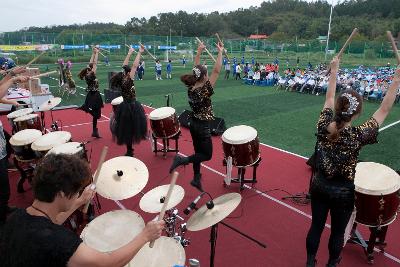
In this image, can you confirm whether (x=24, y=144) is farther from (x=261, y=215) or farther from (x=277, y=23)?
(x=277, y=23)

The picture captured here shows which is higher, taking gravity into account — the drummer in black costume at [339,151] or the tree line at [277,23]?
the tree line at [277,23]

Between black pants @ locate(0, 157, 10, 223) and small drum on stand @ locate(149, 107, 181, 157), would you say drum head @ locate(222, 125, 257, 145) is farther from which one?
black pants @ locate(0, 157, 10, 223)

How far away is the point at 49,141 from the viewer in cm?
575

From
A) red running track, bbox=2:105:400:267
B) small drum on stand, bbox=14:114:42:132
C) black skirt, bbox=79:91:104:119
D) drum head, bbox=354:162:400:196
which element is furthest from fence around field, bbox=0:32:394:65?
drum head, bbox=354:162:400:196

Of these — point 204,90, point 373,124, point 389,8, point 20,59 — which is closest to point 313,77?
point 204,90

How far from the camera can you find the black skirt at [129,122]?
7676 millimetres

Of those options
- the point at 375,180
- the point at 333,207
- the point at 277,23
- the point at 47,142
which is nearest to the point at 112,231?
the point at 333,207

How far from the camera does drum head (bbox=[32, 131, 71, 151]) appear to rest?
5.58 m

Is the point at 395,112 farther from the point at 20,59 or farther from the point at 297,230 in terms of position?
the point at 20,59

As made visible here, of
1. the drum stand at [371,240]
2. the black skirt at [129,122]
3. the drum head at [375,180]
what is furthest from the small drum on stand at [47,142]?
the drum stand at [371,240]

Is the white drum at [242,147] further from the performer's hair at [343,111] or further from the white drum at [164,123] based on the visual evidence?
the performer's hair at [343,111]

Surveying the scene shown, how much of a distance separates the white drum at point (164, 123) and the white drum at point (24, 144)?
2.54 m

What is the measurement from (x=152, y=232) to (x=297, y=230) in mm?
3635

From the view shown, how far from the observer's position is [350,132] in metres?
3.26
